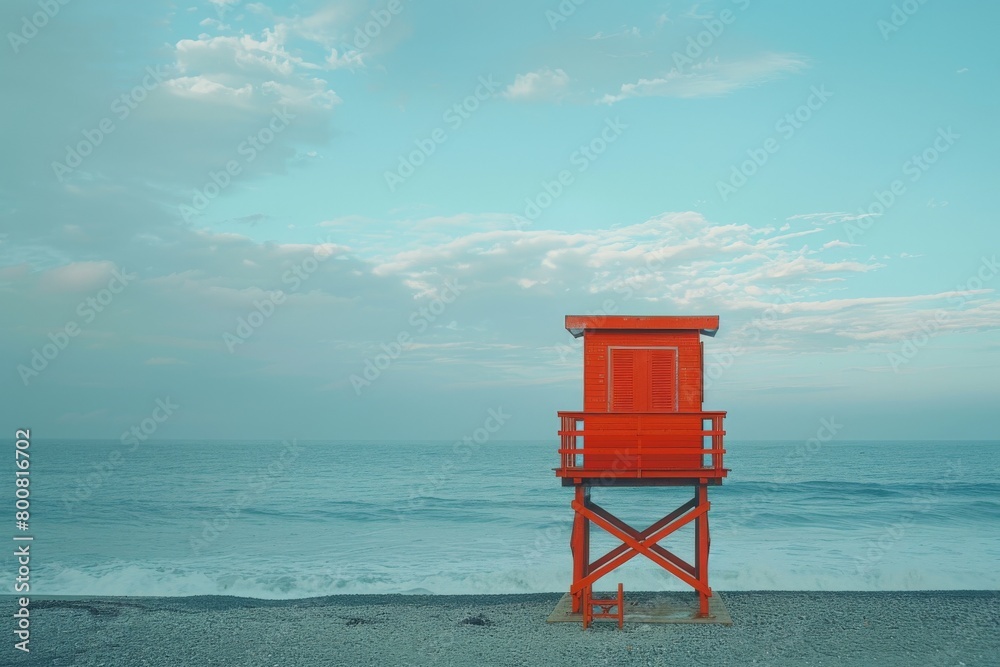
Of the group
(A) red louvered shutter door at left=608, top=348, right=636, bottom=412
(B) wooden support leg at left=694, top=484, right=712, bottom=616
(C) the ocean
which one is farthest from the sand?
(C) the ocean

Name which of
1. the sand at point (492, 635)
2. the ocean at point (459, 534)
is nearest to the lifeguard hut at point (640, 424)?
the sand at point (492, 635)

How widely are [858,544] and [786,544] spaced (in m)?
3.01

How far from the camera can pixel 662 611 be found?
1591 centimetres

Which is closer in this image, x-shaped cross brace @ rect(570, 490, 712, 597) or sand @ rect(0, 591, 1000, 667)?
sand @ rect(0, 591, 1000, 667)

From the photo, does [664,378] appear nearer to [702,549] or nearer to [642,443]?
[642,443]

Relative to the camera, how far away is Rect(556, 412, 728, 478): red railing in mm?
14570

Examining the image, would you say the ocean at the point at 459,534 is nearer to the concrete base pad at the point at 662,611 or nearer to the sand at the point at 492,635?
the sand at the point at 492,635

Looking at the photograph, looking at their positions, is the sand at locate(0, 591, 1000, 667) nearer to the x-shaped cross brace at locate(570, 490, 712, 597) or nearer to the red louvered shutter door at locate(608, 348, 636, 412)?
the x-shaped cross brace at locate(570, 490, 712, 597)

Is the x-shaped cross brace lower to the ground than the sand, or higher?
higher

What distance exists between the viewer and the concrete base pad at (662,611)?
15195mm

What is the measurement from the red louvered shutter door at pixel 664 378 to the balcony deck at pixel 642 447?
537 mm

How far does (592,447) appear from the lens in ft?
48.6

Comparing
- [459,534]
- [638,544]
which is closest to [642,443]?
[638,544]

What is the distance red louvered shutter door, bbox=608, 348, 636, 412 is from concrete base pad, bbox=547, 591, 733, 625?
4196 mm
